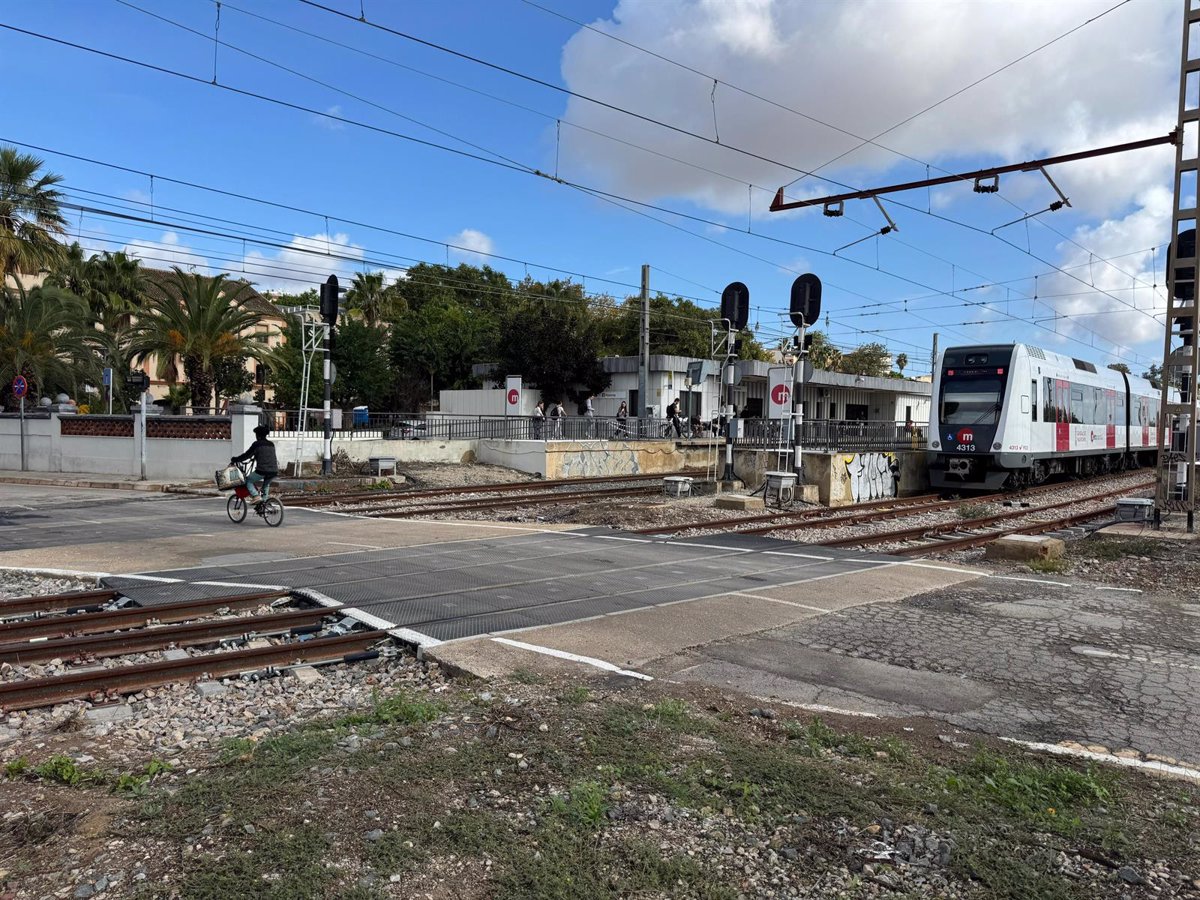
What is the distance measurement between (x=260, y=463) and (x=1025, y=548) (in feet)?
41.7

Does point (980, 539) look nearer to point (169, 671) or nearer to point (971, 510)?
point (971, 510)

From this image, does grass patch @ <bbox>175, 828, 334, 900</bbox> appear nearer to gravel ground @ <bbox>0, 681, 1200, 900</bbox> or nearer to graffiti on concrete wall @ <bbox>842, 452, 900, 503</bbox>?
gravel ground @ <bbox>0, 681, 1200, 900</bbox>

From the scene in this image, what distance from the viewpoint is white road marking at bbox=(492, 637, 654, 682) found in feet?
21.1

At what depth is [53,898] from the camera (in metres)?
3.28

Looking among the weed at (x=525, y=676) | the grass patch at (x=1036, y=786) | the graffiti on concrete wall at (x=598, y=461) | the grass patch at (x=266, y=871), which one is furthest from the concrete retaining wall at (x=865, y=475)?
the grass patch at (x=266, y=871)

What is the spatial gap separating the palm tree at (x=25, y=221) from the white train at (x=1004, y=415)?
96.6ft

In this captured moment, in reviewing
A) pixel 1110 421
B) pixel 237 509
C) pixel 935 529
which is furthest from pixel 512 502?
pixel 1110 421

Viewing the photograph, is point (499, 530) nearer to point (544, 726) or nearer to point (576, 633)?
point (576, 633)

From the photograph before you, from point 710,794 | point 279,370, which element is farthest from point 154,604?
point 279,370

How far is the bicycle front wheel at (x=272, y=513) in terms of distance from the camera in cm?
1548

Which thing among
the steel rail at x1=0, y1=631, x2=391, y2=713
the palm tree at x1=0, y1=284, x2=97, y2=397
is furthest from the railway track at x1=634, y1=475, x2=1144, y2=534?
the palm tree at x1=0, y1=284, x2=97, y2=397

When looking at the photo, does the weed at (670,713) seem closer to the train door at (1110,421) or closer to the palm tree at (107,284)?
the train door at (1110,421)

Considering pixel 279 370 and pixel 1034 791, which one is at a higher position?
pixel 279 370

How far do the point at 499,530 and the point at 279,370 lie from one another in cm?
2921
